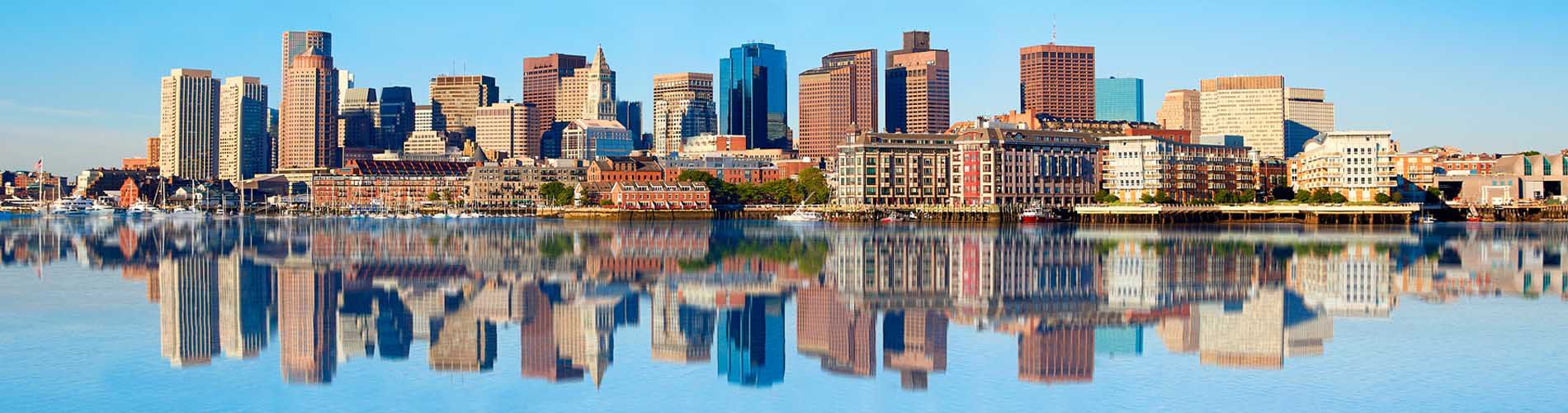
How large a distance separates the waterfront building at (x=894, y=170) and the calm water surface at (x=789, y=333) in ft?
321

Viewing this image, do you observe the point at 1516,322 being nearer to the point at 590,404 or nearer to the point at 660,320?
the point at 660,320

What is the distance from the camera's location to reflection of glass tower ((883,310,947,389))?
31.2 meters

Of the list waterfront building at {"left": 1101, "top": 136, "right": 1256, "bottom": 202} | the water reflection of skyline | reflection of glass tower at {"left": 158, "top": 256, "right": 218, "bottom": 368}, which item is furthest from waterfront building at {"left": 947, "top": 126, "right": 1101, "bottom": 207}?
reflection of glass tower at {"left": 158, "top": 256, "right": 218, "bottom": 368}

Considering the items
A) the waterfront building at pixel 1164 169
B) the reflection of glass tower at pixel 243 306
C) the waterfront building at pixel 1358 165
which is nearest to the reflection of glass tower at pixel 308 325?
the reflection of glass tower at pixel 243 306

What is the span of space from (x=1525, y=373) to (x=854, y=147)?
457ft

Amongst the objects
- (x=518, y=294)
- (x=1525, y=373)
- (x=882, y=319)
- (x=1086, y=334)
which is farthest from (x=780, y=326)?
(x=1525, y=373)

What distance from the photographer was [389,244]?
3487 inches

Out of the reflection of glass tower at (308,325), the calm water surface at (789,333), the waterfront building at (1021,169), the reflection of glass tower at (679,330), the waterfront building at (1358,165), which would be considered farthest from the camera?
the waterfront building at (1021,169)

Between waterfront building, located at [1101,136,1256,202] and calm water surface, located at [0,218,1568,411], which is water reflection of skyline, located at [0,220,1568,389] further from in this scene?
waterfront building, located at [1101,136,1256,202]

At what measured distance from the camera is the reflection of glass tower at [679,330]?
34062 mm

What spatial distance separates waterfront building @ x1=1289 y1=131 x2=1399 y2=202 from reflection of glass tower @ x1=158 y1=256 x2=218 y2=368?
119 metres

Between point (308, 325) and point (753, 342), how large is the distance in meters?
11.5

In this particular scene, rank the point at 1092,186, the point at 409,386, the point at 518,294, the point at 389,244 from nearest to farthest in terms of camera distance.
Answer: the point at 409,386
the point at 518,294
the point at 389,244
the point at 1092,186

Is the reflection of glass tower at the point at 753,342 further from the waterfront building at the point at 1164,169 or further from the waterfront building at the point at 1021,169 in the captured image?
the waterfront building at the point at 1164,169
